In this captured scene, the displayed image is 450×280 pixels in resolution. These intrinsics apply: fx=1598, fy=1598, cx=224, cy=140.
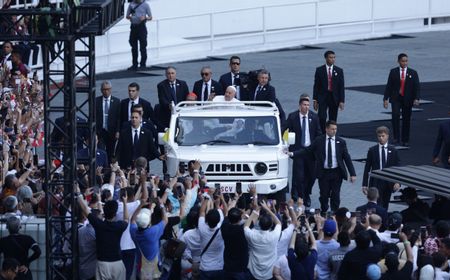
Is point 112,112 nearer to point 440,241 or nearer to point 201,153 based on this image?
point 201,153

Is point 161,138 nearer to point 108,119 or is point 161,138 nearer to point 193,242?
point 108,119

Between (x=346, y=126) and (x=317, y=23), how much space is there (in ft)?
40.3

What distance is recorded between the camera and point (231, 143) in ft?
94.2

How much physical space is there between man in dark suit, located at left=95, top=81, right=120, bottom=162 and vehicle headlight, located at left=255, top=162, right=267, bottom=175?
3864 millimetres

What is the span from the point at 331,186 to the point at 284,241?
22.9 ft

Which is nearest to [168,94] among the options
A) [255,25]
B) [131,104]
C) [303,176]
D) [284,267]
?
[131,104]

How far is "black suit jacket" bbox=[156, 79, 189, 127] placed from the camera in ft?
105

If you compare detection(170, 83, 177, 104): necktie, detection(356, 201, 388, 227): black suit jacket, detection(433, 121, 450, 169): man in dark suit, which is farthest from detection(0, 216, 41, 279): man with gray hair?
detection(170, 83, 177, 104): necktie

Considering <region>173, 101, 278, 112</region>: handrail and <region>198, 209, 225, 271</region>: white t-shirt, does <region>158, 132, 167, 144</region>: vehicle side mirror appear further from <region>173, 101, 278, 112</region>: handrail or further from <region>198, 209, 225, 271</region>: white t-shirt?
<region>198, 209, 225, 271</region>: white t-shirt

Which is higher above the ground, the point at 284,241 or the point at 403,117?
the point at 403,117

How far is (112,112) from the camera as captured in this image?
30922 mm

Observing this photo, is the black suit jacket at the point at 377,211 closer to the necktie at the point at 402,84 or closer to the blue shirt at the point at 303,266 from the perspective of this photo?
the blue shirt at the point at 303,266

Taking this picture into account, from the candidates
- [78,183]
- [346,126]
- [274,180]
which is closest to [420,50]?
[346,126]

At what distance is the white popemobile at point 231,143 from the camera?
2795cm
